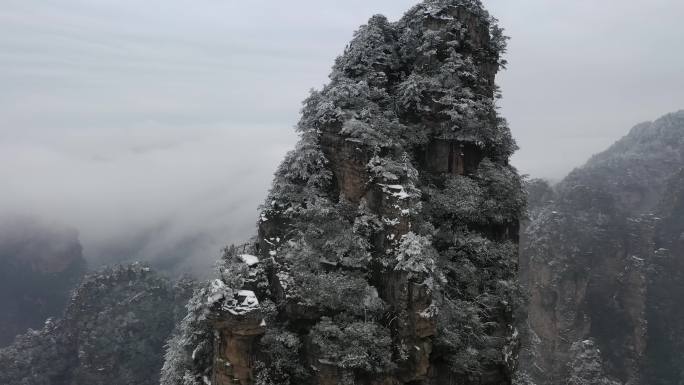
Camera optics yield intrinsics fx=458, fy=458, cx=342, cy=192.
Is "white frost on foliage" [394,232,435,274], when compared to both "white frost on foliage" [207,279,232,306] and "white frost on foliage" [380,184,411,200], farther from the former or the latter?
"white frost on foliage" [207,279,232,306]

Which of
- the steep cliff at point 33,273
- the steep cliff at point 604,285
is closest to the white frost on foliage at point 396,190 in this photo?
the steep cliff at point 604,285

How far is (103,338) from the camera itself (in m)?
64.7

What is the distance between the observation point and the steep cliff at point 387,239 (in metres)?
18.0

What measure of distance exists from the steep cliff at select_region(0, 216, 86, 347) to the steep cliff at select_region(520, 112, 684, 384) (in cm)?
10081

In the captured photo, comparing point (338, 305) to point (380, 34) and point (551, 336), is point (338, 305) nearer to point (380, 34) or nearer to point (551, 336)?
point (380, 34)

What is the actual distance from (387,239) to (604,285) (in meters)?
61.8

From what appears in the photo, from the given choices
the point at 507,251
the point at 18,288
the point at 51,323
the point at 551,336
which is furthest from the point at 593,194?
the point at 18,288

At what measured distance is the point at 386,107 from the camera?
23.2 m

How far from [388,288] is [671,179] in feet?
287

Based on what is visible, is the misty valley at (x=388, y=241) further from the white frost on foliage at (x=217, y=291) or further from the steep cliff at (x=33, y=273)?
the steep cliff at (x=33, y=273)

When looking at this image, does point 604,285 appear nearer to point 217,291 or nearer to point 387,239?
point 387,239

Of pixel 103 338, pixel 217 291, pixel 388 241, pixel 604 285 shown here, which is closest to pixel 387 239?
pixel 388 241

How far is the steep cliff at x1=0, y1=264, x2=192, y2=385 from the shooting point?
6347 centimetres

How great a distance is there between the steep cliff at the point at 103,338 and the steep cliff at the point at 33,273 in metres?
40.1
